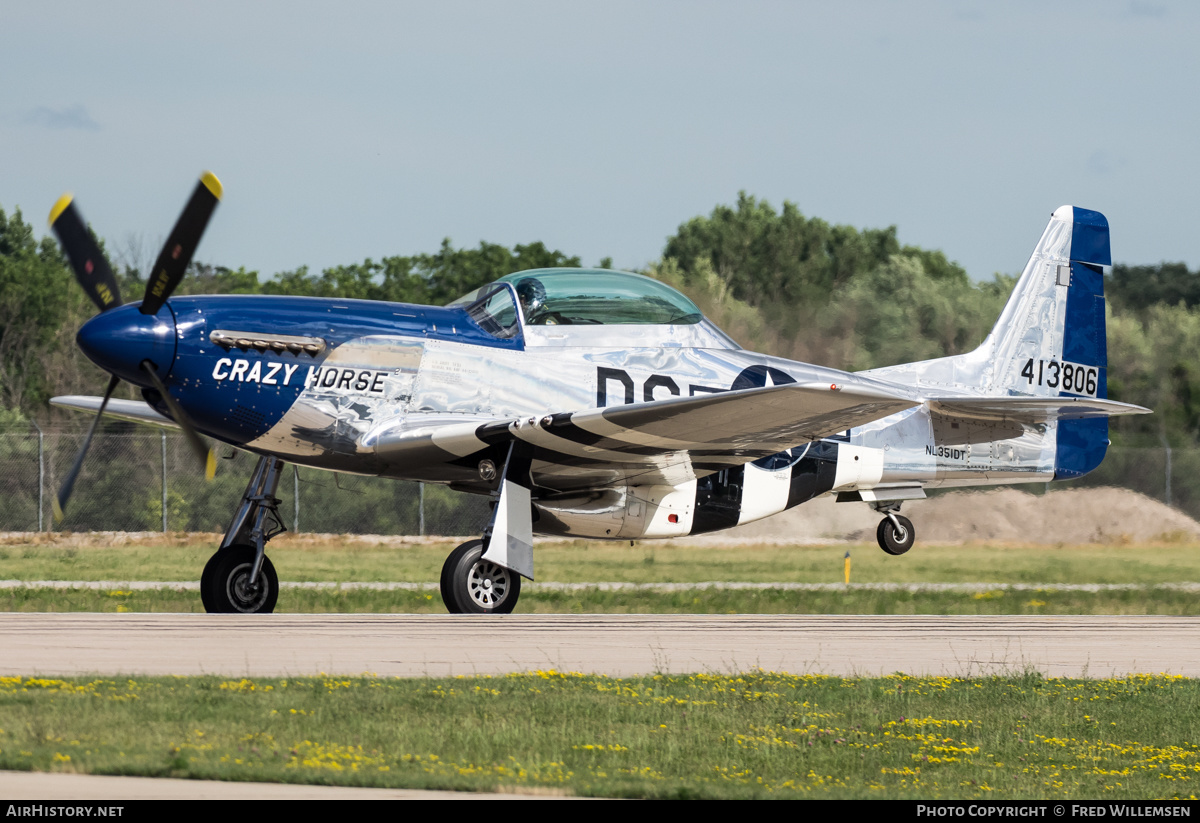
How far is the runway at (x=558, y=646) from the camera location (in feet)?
31.4

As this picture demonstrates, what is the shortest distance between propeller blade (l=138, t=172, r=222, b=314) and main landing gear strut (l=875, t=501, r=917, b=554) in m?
8.55

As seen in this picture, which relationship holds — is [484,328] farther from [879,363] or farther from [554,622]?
[879,363]

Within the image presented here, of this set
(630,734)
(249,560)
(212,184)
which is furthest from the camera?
(249,560)

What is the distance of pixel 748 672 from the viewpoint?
991 cm

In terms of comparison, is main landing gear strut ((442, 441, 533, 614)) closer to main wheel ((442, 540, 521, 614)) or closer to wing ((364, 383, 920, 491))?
main wheel ((442, 540, 521, 614))

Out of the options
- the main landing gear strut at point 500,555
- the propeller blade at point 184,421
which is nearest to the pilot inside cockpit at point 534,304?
the main landing gear strut at point 500,555

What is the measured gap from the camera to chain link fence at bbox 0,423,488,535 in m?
29.6

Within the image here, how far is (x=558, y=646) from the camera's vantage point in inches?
429

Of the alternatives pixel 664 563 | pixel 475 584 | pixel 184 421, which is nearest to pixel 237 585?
pixel 184 421

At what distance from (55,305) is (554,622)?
111 ft

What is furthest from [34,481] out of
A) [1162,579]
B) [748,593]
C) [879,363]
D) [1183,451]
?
[1183,451]

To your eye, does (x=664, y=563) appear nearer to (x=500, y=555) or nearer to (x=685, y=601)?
(x=685, y=601)

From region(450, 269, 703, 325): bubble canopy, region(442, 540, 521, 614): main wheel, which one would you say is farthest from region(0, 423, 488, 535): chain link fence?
region(442, 540, 521, 614): main wheel

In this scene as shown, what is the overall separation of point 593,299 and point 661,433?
2.18 meters
